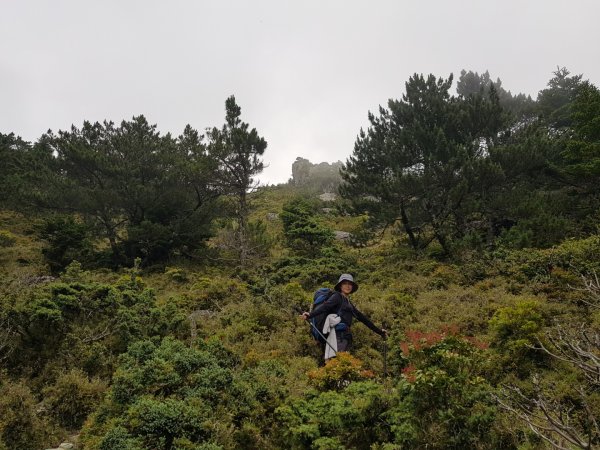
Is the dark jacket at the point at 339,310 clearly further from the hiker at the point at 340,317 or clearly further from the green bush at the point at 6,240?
the green bush at the point at 6,240

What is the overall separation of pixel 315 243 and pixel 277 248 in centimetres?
347

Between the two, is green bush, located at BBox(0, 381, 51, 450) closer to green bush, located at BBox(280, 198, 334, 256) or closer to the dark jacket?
the dark jacket

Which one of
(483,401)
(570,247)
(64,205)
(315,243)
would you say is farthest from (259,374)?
(64,205)

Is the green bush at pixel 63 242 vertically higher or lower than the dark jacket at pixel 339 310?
higher

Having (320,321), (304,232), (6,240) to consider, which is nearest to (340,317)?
(320,321)

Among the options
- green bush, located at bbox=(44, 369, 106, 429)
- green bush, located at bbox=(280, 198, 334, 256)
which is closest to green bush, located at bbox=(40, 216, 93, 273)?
green bush, located at bbox=(280, 198, 334, 256)

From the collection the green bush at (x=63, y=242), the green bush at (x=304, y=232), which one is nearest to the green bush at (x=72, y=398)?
the green bush at (x=63, y=242)

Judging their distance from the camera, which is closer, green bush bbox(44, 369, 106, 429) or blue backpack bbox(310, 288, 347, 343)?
green bush bbox(44, 369, 106, 429)

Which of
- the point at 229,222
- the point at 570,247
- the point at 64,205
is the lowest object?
the point at 570,247

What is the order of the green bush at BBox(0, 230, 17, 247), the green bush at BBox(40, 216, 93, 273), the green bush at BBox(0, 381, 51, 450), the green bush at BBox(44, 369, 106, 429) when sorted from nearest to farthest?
1. the green bush at BBox(0, 381, 51, 450)
2. the green bush at BBox(44, 369, 106, 429)
3. the green bush at BBox(40, 216, 93, 273)
4. the green bush at BBox(0, 230, 17, 247)

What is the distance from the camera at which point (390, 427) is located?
448cm

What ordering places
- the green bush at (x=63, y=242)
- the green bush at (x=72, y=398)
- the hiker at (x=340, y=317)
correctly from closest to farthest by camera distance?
the green bush at (x=72, y=398)
the hiker at (x=340, y=317)
the green bush at (x=63, y=242)

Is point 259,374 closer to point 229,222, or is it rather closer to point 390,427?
point 390,427

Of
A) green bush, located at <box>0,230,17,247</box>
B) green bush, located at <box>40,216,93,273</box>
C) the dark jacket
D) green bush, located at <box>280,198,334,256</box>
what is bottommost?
A: the dark jacket
